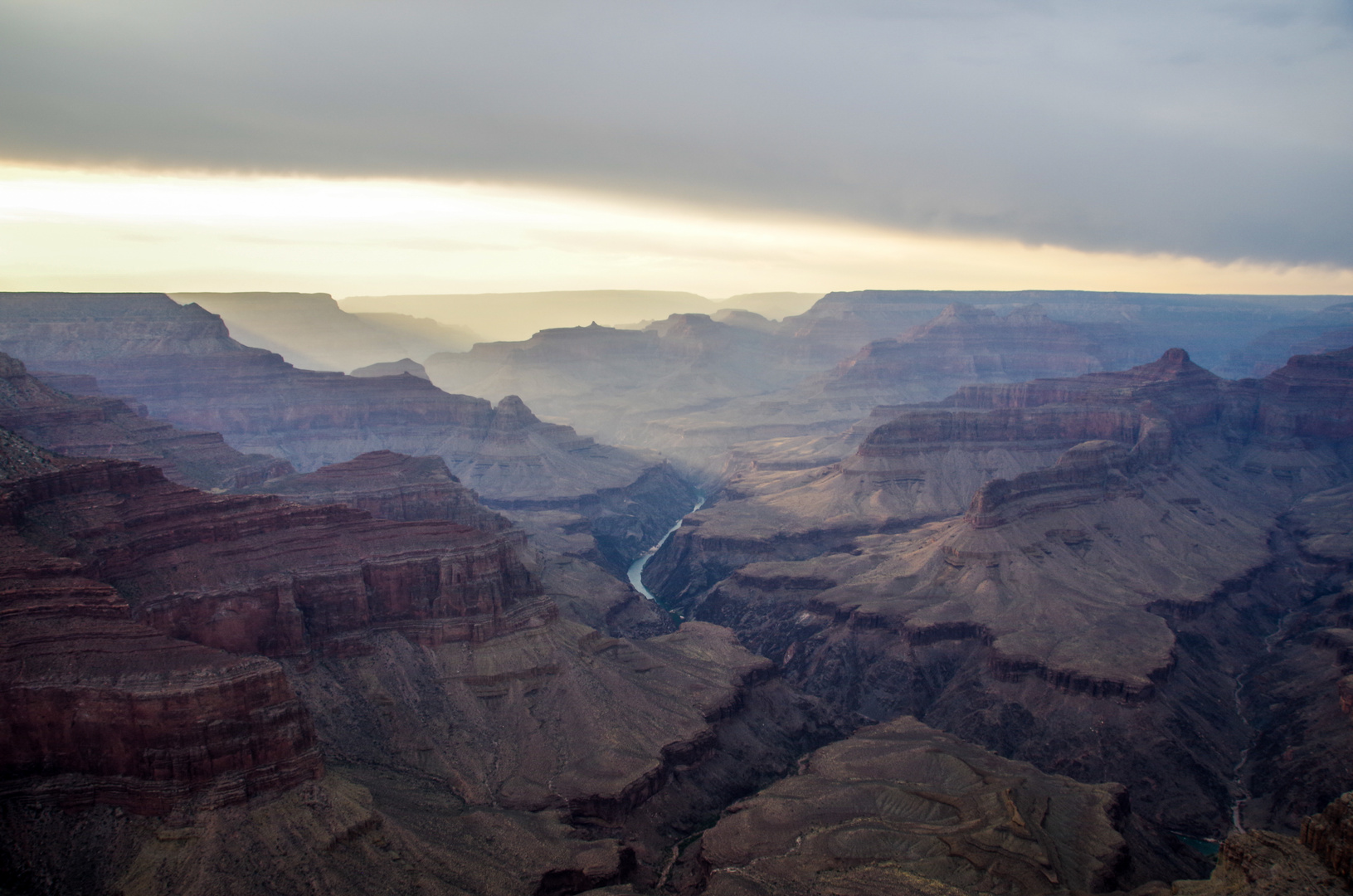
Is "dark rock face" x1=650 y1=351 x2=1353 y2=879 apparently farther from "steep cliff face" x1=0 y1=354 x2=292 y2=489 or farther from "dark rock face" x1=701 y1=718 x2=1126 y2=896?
"steep cliff face" x1=0 y1=354 x2=292 y2=489

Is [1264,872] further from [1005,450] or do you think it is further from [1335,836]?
[1005,450]

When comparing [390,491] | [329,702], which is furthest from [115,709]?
[390,491]

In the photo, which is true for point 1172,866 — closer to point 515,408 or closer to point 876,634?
point 876,634

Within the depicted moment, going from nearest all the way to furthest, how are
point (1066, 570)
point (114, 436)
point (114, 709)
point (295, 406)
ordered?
point (114, 709), point (1066, 570), point (114, 436), point (295, 406)

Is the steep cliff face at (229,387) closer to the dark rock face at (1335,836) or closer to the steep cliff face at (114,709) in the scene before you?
the steep cliff face at (114,709)

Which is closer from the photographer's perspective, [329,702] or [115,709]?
Result: [115,709]

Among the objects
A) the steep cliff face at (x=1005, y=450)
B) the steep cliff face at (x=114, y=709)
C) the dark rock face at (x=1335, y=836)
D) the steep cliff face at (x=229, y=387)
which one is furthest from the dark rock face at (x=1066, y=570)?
the steep cliff face at (x=229, y=387)

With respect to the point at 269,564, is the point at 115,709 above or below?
below

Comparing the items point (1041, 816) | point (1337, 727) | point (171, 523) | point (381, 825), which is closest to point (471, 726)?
point (381, 825)
